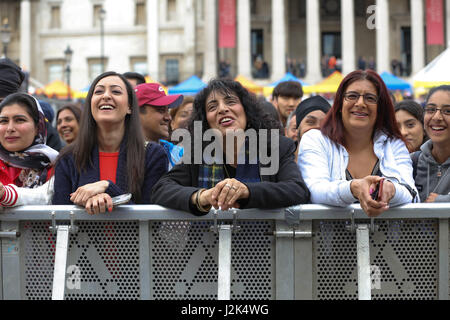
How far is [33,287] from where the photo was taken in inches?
148

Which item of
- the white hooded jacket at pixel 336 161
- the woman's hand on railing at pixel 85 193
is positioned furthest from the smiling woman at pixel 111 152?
the white hooded jacket at pixel 336 161

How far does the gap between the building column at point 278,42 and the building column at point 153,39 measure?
10.1 m

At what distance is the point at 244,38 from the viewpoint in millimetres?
57281

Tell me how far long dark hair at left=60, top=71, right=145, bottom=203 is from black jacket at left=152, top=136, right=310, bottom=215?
0.30m

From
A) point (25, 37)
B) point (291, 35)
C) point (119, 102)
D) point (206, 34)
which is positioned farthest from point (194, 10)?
point (119, 102)

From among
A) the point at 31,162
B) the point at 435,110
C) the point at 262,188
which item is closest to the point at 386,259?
the point at 262,188

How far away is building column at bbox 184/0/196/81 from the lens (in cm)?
5981

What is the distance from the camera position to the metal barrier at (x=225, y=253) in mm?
3586

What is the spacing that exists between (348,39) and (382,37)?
2634 mm

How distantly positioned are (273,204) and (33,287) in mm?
1327

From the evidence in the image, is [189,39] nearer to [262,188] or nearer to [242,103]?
[242,103]

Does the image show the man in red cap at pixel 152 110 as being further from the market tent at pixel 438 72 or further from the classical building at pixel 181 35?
the classical building at pixel 181 35

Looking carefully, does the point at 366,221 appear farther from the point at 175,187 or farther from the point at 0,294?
the point at 0,294

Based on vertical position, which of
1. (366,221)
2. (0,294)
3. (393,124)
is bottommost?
(0,294)
